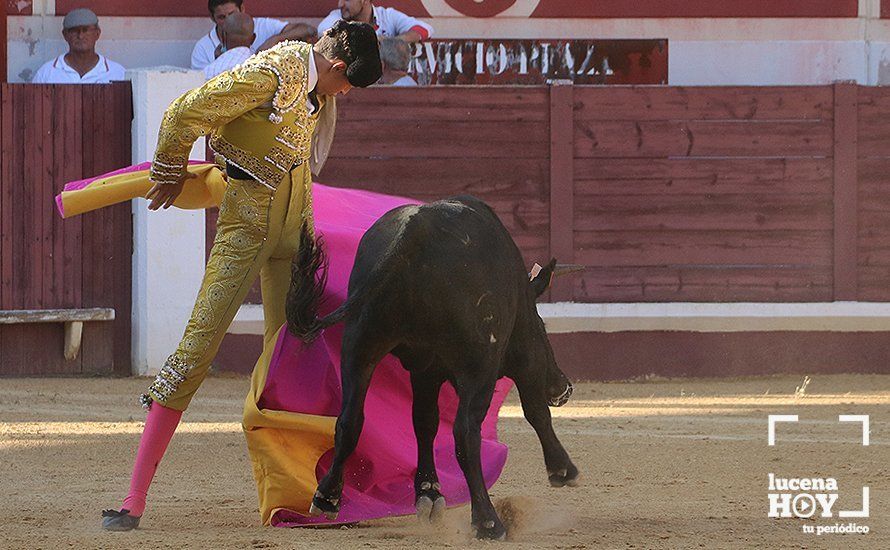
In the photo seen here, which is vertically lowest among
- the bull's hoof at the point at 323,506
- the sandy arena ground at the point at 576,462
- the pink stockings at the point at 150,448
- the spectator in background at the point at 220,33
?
the sandy arena ground at the point at 576,462

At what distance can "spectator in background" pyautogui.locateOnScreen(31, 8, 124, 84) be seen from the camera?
7852mm

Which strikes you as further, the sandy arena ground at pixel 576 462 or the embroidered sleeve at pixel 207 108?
the sandy arena ground at pixel 576 462

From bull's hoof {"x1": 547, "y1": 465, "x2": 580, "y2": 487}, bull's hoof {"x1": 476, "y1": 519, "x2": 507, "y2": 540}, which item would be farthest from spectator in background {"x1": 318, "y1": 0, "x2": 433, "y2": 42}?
bull's hoof {"x1": 476, "y1": 519, "x2": 507, "y2": 540}

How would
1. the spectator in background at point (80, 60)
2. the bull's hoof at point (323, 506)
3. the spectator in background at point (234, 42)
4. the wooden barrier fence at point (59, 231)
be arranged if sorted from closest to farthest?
the bull's hoof at point (323, 506) < the wooden barrier fence at point (59, 231) < the spectator in background at point (234, 42) < the spectator in background at point (80, 60)

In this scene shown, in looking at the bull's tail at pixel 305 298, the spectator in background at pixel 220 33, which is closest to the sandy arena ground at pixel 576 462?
the bull's tail at pixel 305 298

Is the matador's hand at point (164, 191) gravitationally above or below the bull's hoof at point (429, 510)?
above

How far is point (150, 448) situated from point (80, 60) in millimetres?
4814

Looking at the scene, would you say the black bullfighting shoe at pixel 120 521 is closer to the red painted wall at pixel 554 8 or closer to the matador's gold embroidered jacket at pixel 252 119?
the matador's gold embroidered jacket at pixel 252 119

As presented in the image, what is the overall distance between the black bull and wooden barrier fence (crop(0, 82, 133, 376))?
4.23 metres

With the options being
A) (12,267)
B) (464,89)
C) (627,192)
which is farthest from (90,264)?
(627,192)

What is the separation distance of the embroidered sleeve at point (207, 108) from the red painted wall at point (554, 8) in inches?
201

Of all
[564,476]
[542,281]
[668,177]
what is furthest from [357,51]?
[668,177]

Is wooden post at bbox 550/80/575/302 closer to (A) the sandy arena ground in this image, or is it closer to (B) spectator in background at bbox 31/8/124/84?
(A) the sandy arena ground

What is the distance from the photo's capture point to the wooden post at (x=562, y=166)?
776 centimetres
